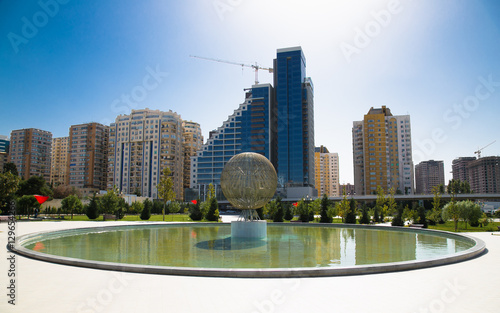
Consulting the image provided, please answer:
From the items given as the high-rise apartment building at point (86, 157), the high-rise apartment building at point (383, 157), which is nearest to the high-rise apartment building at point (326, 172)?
the high-rise apartment building at point (383, 157)

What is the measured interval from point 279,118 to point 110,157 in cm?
6048

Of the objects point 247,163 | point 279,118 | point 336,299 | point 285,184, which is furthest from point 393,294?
point 279,118

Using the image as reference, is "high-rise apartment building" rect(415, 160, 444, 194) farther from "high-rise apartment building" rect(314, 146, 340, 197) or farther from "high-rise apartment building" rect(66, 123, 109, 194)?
"high-rise apartment building" rect(66, 123, 109, 194)

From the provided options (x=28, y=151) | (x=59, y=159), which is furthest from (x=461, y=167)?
(x=28, y=151)

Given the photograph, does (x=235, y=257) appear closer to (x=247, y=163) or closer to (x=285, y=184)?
(x=247, y=163)

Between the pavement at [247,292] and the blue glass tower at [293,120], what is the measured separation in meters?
93.0

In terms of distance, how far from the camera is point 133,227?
31.7 meters

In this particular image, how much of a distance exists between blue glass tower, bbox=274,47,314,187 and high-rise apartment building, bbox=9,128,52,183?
309 feet

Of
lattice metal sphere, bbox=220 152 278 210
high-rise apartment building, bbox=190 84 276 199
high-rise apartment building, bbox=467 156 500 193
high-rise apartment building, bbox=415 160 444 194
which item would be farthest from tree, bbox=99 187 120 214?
high-rise apartment building, bbox=415 160 444 194

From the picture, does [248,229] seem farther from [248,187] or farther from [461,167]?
[461,167]

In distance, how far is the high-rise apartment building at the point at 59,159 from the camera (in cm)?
13988

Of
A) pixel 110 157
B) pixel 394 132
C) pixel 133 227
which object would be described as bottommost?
pixel 133 227

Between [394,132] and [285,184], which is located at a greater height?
[394,132]

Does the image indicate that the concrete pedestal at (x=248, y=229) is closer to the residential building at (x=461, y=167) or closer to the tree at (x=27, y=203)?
the tree at (x=27, y=203)
